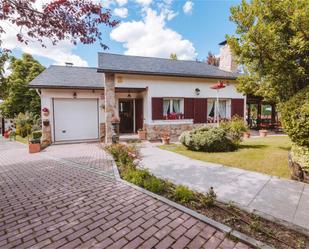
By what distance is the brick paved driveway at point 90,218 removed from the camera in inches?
90.7

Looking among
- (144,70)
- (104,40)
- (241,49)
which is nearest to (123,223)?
(104,40)

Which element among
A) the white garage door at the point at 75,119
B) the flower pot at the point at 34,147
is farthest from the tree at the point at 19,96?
the flower pot at the point at 34,147

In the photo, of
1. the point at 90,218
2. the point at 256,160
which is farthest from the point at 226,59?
the point at 90,218

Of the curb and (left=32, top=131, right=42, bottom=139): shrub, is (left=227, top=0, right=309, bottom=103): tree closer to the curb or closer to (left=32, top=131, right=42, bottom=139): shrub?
the curb

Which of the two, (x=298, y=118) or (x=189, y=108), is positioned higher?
(x=189, y=108)

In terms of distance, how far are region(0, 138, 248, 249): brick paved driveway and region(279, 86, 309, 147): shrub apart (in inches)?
136

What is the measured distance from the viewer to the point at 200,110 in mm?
11516

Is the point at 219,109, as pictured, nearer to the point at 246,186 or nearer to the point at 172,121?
the point at 172,121

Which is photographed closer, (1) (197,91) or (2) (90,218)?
(2) (90,218)

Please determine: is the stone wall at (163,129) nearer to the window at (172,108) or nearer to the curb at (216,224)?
the window at (172,108)

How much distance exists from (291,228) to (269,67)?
15.2 feet

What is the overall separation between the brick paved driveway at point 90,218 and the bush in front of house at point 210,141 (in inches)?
166

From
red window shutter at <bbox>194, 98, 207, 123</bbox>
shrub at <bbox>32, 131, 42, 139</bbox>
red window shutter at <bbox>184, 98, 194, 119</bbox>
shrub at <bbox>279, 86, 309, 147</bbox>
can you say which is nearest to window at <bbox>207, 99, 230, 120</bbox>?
red window shutter at <bbox>194, 98, 207, 123</bbox>

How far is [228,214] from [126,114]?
1069 centimetres
